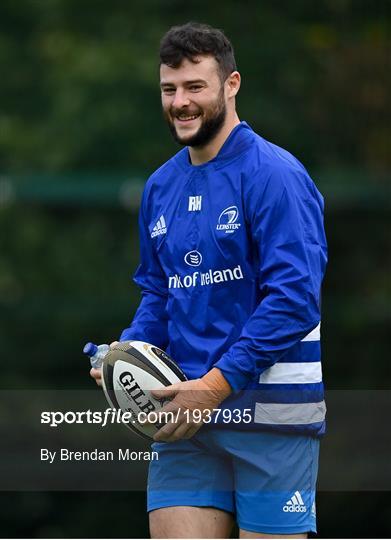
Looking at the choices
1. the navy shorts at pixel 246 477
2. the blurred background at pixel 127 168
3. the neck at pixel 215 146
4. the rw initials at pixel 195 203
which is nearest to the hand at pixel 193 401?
the navy shorts at pixel 246 477

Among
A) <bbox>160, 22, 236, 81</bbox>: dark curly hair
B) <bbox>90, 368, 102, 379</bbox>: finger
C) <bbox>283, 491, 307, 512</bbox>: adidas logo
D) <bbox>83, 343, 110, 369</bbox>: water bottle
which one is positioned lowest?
<bbox>283, 491, 307, 512</bbox>: adidas logo

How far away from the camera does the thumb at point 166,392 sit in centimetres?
450

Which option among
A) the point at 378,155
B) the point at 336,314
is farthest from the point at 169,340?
the point at 378,155

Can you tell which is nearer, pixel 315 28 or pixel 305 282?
pixel 305 282

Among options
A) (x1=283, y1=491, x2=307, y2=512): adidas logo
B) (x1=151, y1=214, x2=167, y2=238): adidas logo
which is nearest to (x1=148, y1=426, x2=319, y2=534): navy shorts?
(x1=283, y1=491, x2=307, y2=512): adidas logo

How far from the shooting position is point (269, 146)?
4738 mm

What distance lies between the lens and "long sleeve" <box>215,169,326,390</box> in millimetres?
4438

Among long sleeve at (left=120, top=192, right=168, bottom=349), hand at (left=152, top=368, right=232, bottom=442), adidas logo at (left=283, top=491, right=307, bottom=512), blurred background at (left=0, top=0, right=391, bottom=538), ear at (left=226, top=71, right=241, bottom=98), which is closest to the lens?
hand at (left=152, top=368, right=232, bottom=442)

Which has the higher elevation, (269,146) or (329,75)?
(329,75)

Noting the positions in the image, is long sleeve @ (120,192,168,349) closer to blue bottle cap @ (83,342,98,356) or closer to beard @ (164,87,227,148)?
blue bottle cap @ (83,342,98,356)

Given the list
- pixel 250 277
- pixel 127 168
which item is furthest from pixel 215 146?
pixel 127 168

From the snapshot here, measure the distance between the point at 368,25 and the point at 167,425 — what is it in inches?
334

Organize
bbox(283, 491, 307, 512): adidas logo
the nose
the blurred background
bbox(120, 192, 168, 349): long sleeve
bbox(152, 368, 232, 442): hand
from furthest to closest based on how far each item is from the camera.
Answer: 1. the blurred background
2. bbox(120, 192, 168, 349): long sleeve
3. the nose
4. bbox(283, 491, 307, 512): adidas logo
5. bbox(152, 368, 232, 442): hand

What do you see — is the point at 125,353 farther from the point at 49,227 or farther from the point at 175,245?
the point at 49,227
